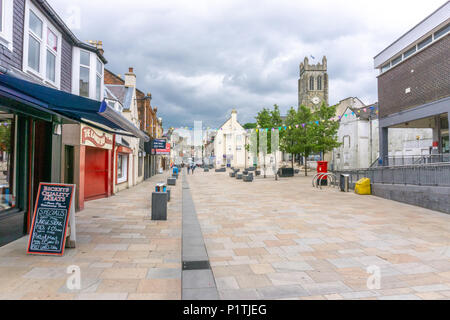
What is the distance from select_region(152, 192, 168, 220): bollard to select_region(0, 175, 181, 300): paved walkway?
876 millimetres

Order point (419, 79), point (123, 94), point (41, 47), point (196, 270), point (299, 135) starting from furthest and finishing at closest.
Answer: point (299, 135) → point (123, 94) → point (419, 79) → point (41, 47) → point (196, 270)

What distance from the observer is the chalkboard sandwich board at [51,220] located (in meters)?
5.03

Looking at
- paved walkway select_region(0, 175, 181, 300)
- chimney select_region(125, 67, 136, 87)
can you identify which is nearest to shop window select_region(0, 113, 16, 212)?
paved walkway select_region(0, 175, 181, 300)

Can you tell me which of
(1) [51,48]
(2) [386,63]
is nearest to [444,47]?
(2) [386,63]

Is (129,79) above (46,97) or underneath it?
above

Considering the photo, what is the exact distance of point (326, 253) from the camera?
17.3 feet

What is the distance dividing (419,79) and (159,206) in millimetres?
13508

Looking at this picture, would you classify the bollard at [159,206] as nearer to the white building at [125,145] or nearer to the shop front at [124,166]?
→ the white building at [125,145]

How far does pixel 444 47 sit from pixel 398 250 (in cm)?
1117

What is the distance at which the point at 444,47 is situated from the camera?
12.2 meters

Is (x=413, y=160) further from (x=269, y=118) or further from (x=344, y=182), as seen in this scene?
(x=269, y=118)

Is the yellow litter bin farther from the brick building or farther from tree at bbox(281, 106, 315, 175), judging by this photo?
tree at bbox(281, 106, 315, 175)

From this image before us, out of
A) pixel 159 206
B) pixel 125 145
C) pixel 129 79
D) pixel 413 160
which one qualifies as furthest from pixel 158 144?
pixel 413 160

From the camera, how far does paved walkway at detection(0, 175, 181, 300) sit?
11.7 feet
